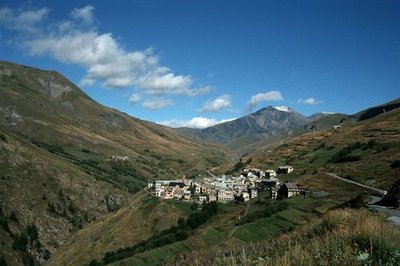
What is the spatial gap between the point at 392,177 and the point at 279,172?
75.8m

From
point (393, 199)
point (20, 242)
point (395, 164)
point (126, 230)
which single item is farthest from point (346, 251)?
point (20, 242)

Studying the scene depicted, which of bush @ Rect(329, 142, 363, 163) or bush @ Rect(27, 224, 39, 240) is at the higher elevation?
bush @ Rect(329, 142, 363, 163)

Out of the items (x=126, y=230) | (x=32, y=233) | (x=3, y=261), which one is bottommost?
(x=3, y=261)

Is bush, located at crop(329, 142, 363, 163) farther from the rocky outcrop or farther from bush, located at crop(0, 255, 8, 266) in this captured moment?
bush, located at crop(0, 255, 8, 266)

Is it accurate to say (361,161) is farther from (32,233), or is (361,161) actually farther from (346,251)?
(32,233)

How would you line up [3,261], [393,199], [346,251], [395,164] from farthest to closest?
[3,261]
[395,164]
[393,199]
[346,251]

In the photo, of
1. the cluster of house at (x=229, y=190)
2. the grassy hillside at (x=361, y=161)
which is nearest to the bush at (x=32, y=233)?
the cluster of house at (x=229, y=190)

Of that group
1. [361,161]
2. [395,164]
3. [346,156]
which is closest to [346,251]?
[395,164]

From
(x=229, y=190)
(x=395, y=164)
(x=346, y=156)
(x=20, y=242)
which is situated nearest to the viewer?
(x=395, y=164)

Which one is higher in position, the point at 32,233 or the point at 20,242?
the point at 32,233

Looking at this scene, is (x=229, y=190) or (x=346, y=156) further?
(x=229, y=190)

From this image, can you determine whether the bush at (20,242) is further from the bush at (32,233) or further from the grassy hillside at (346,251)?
the grassy hillside at (346,251)

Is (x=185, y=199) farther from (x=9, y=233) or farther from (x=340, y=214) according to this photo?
(x=340, y=214)

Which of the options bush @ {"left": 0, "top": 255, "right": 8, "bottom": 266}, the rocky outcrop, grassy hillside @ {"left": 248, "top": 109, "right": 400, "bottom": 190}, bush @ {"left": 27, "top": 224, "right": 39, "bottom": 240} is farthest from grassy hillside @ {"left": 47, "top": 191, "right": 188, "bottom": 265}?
the rocky outcrop
